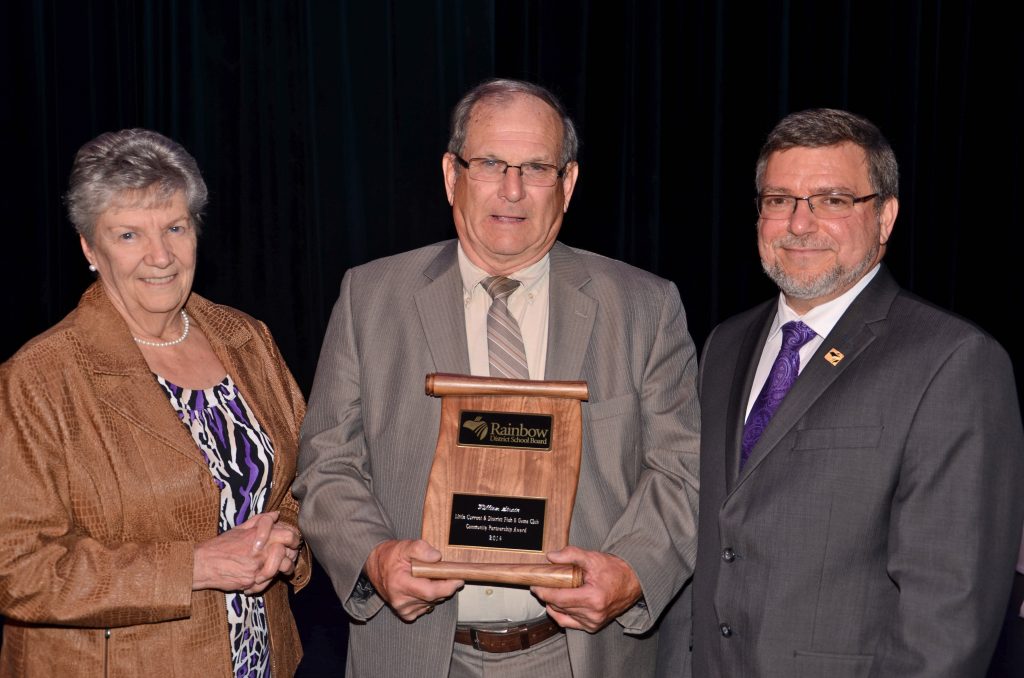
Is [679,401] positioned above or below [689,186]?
below

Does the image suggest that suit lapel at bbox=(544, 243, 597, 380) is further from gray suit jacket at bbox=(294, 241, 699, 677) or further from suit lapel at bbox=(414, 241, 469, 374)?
suit lapel at bbox=(414, 241, 469, 374)

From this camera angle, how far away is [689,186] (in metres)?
5.68

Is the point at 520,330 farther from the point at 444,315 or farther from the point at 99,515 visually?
the point at 99,515

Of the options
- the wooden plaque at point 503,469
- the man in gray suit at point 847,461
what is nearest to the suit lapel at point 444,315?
the wooden plaque at point 503,469

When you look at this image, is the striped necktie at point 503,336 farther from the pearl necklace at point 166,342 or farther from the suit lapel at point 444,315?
the pearl necklace at point 166,342

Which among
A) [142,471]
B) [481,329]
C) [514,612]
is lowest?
[514,612]

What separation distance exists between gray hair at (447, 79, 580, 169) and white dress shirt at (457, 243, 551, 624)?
243 mm

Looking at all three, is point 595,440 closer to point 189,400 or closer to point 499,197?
point 499,197

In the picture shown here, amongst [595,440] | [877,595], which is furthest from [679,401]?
[877,595]

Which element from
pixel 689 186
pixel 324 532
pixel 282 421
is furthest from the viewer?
pixel 689 186

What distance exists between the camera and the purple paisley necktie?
2174 millimetres

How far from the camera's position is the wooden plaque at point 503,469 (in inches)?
78.7

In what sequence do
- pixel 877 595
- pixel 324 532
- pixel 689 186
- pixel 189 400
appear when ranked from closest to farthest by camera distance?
pixel 877 595, pixel 324 532, pixel 189 400, pixel 689 186

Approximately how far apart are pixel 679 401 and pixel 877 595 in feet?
1.94
